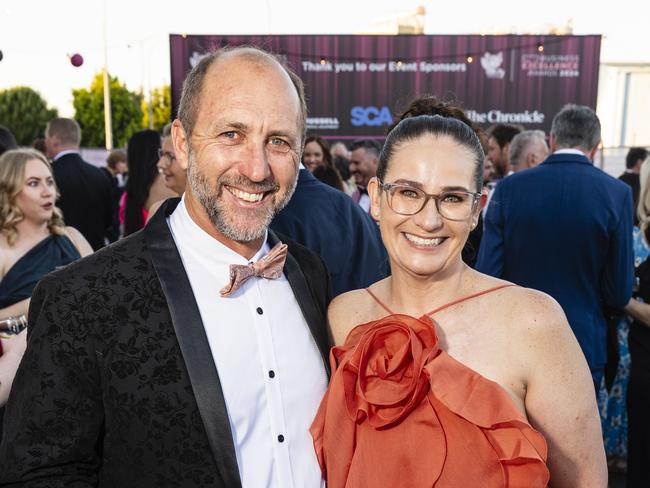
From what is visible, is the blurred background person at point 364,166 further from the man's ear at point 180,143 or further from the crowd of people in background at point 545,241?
the man's ear at point 180,143

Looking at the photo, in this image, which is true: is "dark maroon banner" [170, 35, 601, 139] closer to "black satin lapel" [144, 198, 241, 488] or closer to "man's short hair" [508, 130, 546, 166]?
"man's short hair" [508, 130, 546, 166]

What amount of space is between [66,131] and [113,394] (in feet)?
20.0

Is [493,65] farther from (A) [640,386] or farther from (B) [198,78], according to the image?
(B) [198,78]

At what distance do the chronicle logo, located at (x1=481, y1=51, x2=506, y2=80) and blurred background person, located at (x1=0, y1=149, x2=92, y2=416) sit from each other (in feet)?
46.6

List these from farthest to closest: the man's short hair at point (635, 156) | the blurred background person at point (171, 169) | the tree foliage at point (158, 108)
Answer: the tree foliage at point (158, 108)
the man's short hair at point (635, 156)
the blurred background person at point (171, 169)

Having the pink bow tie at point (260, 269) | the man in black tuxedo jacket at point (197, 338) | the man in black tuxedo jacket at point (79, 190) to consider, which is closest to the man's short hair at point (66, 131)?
the man in black tuxedo jacket at point (79, 190)

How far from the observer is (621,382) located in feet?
16.1

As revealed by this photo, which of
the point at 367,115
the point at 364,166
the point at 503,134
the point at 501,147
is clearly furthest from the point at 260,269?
the point at 367,115

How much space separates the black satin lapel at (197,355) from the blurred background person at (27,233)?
2345 mm

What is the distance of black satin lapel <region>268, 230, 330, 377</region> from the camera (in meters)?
1.96

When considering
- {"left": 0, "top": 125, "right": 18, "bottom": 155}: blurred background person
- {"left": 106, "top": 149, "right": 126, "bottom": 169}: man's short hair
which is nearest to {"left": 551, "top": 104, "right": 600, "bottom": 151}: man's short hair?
{"left": 0, "top": 125, "right": 18, "bottom": 155}: blurred background person

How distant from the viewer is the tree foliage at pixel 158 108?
143ft

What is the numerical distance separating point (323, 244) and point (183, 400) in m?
2.24

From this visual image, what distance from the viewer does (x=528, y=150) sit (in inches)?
226
